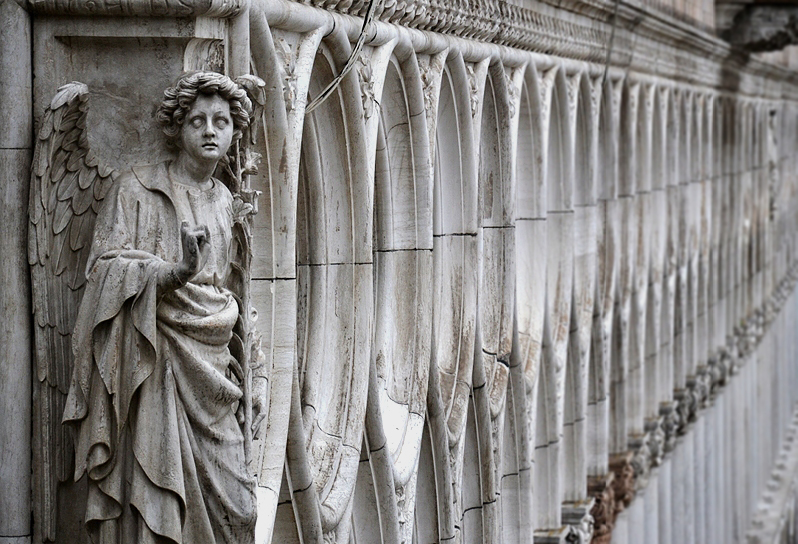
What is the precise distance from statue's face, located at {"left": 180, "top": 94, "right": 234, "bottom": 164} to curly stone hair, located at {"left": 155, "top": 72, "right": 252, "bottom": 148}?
0.02 meters

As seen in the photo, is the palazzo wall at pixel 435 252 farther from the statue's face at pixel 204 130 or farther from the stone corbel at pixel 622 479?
the statue's face at pixel 204 130

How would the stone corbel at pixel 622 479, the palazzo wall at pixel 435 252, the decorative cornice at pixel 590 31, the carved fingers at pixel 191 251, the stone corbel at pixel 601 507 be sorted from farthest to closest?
the stone corbel at pixel 622 479
the stone corbel at pixel 601 507
the decorative cornice at pixel 590 31
the palazzo wall at pixel 435 252
the carved fingers at pixel 191 251

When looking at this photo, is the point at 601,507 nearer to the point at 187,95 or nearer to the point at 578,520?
the point at 578,520

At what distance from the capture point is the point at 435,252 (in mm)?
8875

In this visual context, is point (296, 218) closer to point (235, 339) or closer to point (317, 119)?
point (317, 119)

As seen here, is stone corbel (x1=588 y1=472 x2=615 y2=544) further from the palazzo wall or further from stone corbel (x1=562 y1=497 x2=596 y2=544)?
stone corbel (x1=562 y1=497 x2=596 y2=544)

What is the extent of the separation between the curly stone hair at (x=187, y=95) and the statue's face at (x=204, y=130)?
0.06 feet

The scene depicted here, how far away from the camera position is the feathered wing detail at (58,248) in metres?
5.41

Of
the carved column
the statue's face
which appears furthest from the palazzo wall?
the statue's face

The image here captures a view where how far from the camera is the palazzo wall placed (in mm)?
5500

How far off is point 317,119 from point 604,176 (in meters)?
7.66

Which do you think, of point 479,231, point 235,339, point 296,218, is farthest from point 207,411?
point 479,231

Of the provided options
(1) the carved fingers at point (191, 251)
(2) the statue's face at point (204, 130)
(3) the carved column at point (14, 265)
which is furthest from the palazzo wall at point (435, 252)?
(1) the carved fingers at point (191, 251)

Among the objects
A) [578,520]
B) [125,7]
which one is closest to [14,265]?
[125,7]
